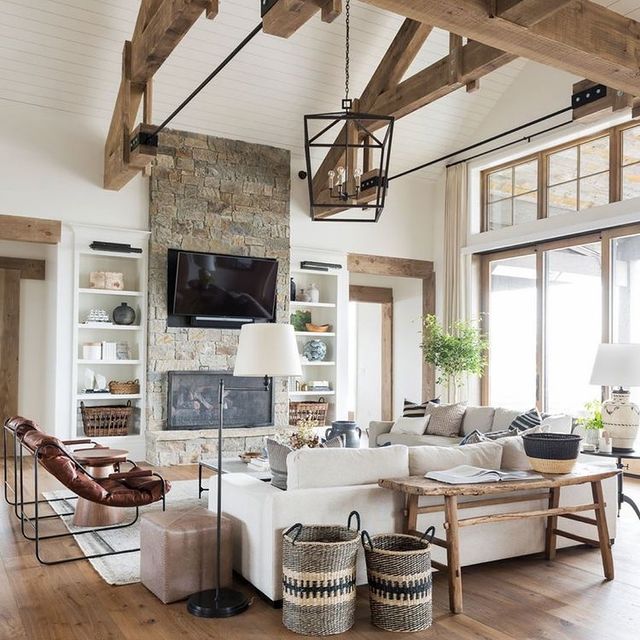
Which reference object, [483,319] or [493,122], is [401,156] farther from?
[483,319]

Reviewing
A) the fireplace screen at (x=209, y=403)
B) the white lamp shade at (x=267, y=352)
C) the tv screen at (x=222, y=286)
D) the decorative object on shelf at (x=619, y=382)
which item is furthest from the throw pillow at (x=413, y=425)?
the white lamp shade at (x=267, y=352)

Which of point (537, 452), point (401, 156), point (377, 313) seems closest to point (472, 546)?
point (537, 452)

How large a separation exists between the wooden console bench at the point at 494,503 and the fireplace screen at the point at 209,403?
429 centimetres

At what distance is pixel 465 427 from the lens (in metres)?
7.51

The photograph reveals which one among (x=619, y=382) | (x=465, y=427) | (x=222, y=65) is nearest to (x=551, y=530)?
(x=619, y=382)

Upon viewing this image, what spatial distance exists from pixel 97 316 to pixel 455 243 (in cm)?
498

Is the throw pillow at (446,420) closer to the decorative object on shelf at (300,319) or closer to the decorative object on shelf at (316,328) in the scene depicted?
the decorative object on shelf at (316,328)

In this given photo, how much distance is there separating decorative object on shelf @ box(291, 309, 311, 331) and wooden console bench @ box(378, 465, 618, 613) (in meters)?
5.56

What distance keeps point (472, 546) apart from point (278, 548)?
1245mm

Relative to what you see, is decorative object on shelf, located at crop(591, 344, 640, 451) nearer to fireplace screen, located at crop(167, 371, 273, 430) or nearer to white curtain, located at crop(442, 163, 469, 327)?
fireplace screen, located at crop(167, 371, 273, 430)

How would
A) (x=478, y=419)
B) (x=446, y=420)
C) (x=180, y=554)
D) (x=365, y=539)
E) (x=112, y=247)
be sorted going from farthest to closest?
(x=112, y=247) → (x=446, y=420) → (x=478, y=419) → (x=365, y=539) → (x=180, y=554)

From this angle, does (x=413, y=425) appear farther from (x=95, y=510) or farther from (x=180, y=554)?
(x=180, y=554)

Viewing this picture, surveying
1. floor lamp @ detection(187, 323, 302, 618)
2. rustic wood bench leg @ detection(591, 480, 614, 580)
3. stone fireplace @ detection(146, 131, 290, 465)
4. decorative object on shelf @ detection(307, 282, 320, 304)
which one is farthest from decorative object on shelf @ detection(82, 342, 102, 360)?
rustic wood bench leg @ detection(591, 480, 614, 580)

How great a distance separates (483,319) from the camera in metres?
9.93
